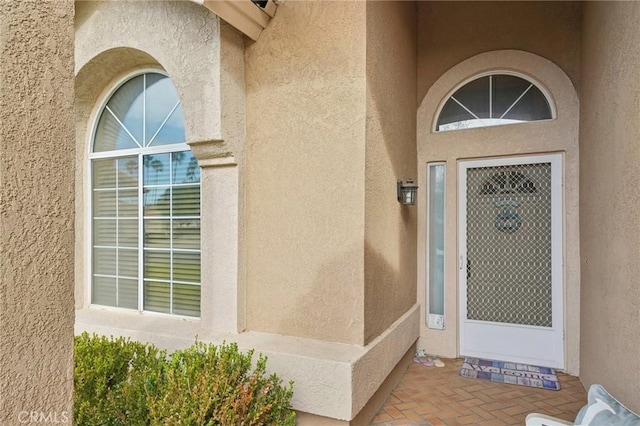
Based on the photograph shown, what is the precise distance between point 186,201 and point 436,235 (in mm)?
4437

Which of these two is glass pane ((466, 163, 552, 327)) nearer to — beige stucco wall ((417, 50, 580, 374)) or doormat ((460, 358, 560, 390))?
beige stucco wall ((417, 50, 580, 374))

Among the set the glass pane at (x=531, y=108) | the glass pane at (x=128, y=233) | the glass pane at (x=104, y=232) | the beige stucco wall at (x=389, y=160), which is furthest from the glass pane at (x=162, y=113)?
the glass pane at (x=531, y=108)

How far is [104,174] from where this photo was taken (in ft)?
21.7

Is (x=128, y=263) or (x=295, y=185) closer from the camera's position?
(x=295, y=185)

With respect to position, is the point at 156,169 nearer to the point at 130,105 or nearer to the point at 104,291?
the point at 130,105

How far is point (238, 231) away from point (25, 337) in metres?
3.24

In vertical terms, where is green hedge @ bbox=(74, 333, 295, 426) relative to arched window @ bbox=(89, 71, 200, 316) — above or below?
below

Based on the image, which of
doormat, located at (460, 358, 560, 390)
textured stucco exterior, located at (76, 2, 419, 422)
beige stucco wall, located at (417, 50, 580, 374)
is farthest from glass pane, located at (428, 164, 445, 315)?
textured stucco exterior, located at (76, 2, 419, 422)

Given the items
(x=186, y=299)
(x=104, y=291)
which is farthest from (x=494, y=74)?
(x=104, y=291)

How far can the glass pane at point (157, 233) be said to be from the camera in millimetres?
5910

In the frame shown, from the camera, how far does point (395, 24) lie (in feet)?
18.9

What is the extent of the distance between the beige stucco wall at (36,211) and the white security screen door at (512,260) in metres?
6.27

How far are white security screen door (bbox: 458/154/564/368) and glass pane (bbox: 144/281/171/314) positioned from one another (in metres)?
4.99

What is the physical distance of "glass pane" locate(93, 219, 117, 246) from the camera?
21.3 ft
